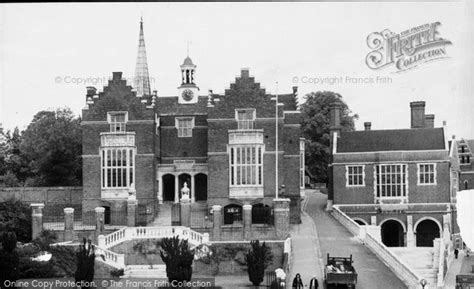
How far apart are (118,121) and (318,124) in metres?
11.2

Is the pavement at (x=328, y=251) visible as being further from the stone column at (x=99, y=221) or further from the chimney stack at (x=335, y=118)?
the stone column at (x=99, y=221)

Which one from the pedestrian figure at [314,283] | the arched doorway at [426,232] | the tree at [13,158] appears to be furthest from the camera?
the tree at [13,158]

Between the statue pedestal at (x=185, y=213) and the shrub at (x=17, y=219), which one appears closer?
the shrub at (x=17, y=219)

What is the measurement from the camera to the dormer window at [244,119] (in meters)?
30.9

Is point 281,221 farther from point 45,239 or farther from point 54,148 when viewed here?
point 54,148

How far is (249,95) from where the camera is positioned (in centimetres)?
3086

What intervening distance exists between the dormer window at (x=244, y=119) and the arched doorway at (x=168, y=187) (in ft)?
13.1

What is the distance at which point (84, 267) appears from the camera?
23234 mm

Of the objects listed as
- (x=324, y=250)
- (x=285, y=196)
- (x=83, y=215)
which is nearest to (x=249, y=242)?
(x=324, y=250)

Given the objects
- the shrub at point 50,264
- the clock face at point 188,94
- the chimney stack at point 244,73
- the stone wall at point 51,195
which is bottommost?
the shrub at point 50,264

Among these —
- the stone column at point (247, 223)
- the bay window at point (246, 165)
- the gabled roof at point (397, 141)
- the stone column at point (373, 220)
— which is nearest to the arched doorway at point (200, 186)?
the bay window at point (246, 165)

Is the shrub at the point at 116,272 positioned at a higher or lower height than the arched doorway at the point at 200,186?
lower

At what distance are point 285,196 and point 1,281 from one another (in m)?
12.7

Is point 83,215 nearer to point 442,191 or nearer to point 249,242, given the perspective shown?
point 249,242
